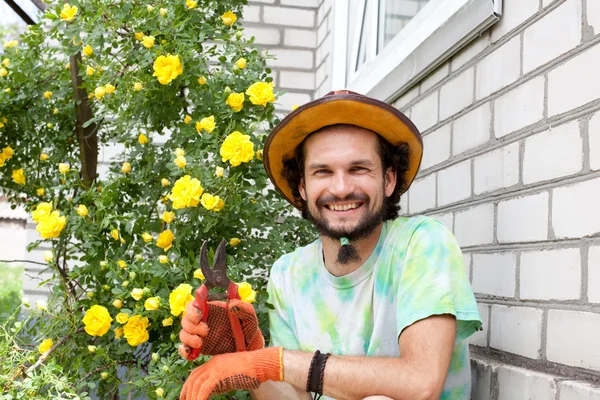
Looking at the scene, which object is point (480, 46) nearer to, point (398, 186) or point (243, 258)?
point (398, 186)

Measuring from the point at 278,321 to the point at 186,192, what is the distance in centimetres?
48

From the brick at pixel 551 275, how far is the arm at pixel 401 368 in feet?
0.78

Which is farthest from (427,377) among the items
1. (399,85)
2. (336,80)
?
(336,80)

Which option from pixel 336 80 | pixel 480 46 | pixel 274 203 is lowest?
pixel 274 203

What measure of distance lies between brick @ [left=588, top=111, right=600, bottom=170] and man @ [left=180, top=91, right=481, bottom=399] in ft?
1.38

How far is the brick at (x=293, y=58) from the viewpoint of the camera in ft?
15.3

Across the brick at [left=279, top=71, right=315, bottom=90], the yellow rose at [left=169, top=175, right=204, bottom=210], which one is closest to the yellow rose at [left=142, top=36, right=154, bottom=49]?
the yellow rose at [left=169, top=175, right=204, bottom=210]

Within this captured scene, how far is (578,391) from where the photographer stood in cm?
150

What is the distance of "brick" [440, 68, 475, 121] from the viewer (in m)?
2.24

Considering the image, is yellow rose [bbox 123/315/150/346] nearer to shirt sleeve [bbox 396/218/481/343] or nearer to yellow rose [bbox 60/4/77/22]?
shirt sleeve [bbox 396/218/481/343]

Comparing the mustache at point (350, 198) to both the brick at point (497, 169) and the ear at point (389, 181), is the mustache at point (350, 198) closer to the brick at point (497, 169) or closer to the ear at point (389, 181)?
the ear at point (389, 181)

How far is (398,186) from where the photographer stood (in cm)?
219

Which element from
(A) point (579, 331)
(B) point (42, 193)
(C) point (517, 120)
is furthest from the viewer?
(B) point (42, 193)

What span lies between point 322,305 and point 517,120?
753 millimetres
